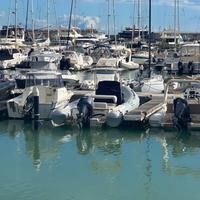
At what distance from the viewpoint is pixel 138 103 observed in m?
25.8

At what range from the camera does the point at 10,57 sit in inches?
2173

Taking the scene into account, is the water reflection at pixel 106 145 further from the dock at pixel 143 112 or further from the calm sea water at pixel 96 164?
the dock at pixel 143 112

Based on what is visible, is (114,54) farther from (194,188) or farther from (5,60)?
(194,188)

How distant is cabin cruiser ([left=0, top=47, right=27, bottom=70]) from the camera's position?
52.2m

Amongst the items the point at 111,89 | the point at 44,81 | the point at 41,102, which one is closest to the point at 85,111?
the point at 111,89

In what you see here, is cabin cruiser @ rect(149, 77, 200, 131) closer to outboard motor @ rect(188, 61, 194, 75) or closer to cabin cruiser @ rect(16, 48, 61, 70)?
cabin cruiser @ rect(16, 48, 61, 70)

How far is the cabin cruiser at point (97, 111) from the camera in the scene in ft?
76.1

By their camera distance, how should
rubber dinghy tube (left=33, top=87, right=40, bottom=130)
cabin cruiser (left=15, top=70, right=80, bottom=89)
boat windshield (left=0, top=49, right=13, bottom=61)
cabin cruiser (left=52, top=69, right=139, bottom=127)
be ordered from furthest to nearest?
boat windshield (left=0, top=49, right=13, bottom=61)
cabin cruiser (left=15, top=70, right=80, bottom=89)
rubber dinghy tube (left=33, top=87, right=40, bottom=130)
cabin cruiser (left=52, top=69, right=139, bottom=127)

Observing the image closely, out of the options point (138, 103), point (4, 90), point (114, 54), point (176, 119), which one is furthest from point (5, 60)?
point (176, 119)

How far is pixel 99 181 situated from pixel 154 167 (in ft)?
8.41

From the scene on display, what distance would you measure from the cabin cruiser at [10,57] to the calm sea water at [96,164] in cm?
2722

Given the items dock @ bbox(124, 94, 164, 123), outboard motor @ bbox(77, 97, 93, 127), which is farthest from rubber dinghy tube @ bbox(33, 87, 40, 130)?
dock @ bbox(124, 94, 164, 123)

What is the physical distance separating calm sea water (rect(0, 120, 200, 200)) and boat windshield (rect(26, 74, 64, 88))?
330 centimetres

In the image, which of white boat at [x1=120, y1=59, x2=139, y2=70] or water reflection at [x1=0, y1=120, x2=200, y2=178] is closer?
water reflection at [x1=0, y1=120, x2=200, y2=178]
